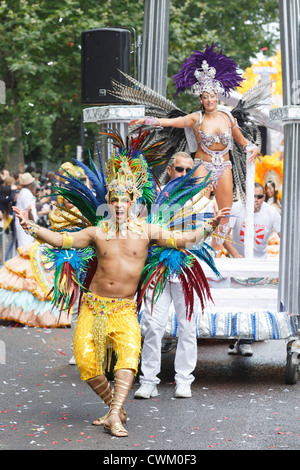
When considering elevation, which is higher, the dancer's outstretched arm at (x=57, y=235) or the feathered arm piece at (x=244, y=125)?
the feathered arm piece at (x=244, y=125)

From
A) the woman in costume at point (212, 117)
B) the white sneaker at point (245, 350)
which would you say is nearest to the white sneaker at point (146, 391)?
the white sneaker at point (245, 350)

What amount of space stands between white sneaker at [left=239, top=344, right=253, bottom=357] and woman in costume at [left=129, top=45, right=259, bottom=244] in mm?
1552

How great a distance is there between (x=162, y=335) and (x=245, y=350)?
220 cm

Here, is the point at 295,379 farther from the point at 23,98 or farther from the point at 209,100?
the point at 23,98

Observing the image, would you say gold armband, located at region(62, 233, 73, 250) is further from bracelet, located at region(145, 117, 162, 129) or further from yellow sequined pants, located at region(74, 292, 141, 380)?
bracelet, located at region(145, 117, 162, 129)

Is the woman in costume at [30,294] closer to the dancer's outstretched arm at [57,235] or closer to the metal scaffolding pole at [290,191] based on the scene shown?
the metal scaffolding pole at [290,191]

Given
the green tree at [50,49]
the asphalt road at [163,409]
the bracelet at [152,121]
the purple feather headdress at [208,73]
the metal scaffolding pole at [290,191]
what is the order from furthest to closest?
the green tree at [50,49], the purple feather headdress at [208,73], the bracelet at [152,121], the metal scaffolding pole at [290,191], the asphalt road at [163,409]

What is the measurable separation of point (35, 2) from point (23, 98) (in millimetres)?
2313

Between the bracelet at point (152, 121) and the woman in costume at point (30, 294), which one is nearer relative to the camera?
the bracelet at point (152, 121)

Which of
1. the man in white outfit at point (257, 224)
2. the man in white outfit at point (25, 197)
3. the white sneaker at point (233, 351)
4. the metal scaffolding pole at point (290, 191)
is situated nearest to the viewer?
the metal scaffolding pole at point (290, 191)

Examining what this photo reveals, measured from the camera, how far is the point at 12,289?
1112cm

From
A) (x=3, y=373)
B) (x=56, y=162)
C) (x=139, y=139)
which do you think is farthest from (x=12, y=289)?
(x=56, y=162)

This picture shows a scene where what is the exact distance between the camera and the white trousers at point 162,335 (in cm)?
718

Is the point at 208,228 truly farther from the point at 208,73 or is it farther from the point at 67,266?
the point at 208,73
